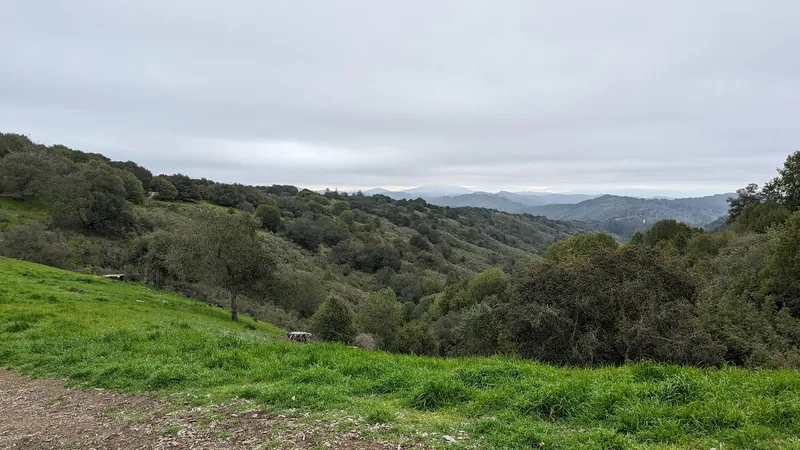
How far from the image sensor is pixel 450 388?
641 centimetres

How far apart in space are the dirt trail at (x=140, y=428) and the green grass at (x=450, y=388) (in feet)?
1.35

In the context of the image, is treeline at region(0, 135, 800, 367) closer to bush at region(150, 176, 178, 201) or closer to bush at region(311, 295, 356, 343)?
bush at region(311, 295, 356, 343)

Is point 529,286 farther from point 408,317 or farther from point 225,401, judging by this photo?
point 408,317

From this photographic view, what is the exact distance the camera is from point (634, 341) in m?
18.6

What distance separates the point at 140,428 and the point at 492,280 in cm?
5520

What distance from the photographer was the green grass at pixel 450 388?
16.2ft

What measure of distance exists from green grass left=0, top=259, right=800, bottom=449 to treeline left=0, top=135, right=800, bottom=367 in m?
13.2

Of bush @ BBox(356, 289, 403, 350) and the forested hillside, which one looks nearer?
the forested hillside

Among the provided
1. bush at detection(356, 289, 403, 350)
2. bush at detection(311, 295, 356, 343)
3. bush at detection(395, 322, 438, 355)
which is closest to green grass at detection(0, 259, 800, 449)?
bush at detection(311, 295, 356, 343)

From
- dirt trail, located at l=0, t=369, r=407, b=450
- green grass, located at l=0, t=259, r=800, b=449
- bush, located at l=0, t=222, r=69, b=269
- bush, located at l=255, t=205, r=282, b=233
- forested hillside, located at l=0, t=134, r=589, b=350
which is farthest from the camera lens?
bush, located at l=255, t=205, r=282, b=233

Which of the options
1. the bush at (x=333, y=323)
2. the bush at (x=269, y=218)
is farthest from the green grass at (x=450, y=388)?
the bush at (x=269, y=218)

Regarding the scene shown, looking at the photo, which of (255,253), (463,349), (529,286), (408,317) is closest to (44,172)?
(255,253)

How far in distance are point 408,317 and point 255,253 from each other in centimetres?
4245

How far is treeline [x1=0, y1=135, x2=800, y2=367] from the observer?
19.9m
